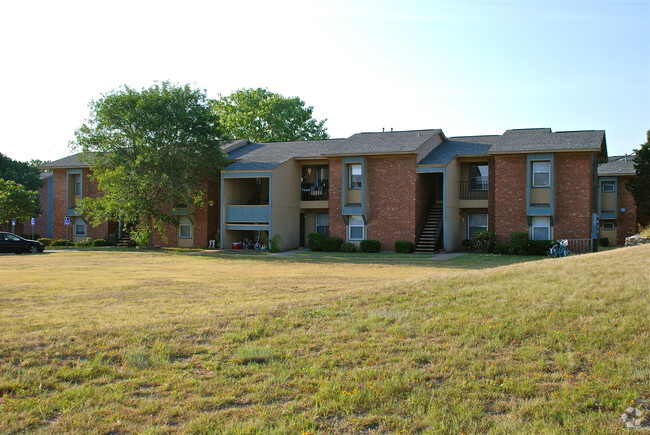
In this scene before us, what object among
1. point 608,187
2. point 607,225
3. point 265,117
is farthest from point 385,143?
point 265,117

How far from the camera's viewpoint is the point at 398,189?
2892 centimetres

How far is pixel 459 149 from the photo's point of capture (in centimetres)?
3075

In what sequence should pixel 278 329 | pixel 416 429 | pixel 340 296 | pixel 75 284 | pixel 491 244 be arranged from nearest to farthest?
pixel 416 429 → pixel 278 329 → pixel 340 296 → pixel 75 284 → pixel 491 244

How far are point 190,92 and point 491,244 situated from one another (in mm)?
18548

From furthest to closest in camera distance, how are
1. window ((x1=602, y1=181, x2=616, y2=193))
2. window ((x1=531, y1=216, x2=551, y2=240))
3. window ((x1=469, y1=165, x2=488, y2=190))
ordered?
window ((x1=602, y1=181, x2=616, y2=193)) → window ((x1=469, y1=165, x2=488, y2=190)) → window ((x1=531, y1=216, x2=551, y2=240))

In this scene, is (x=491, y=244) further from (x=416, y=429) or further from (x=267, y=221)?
(x=416, y=429)

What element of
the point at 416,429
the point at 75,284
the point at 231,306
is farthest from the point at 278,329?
the point at 75,284

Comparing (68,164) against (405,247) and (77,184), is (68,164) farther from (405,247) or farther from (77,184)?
(405,247)

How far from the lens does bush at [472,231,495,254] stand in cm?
2784

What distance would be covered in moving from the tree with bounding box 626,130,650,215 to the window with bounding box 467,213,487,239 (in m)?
10.3

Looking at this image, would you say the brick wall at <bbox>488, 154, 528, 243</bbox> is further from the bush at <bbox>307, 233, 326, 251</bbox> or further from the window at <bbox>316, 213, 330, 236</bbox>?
the window at <bbox>316, 213, 330, 236</bbox>

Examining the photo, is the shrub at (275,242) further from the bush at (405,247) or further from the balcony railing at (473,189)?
the balcony railing at (473,189)

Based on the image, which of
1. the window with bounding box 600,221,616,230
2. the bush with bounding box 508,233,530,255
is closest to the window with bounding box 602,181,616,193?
the window with bounding box 600,221,616,230

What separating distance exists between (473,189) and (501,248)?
4.81 metres
